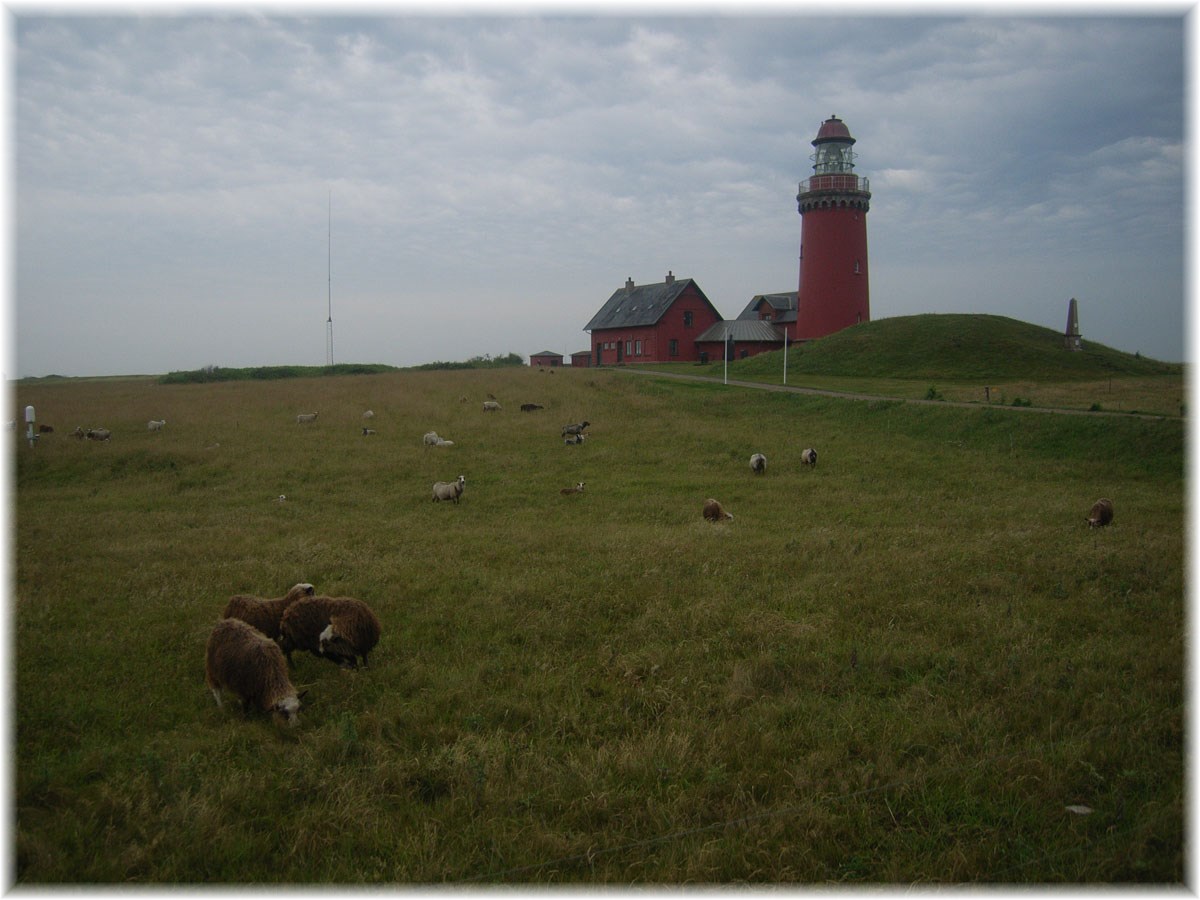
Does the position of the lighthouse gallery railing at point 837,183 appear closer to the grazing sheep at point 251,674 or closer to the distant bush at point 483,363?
the distant bush at point 483,363

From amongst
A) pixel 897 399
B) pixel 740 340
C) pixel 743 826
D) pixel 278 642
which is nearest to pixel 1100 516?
pixel 743 826

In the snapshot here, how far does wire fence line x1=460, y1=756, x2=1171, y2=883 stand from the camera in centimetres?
476

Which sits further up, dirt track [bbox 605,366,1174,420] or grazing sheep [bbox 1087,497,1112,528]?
dirt track [bbox 605,366,1174,420]

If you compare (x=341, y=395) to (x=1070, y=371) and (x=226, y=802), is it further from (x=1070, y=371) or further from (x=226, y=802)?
(x=1070, y=371)

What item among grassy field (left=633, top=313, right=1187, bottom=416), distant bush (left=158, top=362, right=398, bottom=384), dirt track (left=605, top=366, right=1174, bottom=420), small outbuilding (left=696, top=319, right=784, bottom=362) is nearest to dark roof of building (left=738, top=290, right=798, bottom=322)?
small outbuilding (left=696, top=319, right=784, bottom=362)

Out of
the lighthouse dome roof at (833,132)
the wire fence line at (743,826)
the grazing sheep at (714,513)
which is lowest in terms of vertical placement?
the wire fence line at (743,826)

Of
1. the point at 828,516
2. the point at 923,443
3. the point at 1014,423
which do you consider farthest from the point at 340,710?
the point at 1014,423

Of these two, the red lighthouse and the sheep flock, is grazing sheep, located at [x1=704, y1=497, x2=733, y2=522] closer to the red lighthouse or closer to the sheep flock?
the sheep flock

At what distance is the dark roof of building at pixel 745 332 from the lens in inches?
2621

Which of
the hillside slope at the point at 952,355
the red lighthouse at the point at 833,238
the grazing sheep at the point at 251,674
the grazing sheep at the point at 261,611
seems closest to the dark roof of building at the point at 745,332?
the red lighthouse at the point at 833,238

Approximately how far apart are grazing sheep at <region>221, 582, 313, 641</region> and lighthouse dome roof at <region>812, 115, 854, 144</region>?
207 ft

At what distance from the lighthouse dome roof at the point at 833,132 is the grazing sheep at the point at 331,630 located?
63.1m

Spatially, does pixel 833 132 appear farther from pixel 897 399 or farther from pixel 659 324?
pixel 897 399

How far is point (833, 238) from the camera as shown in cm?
5953
